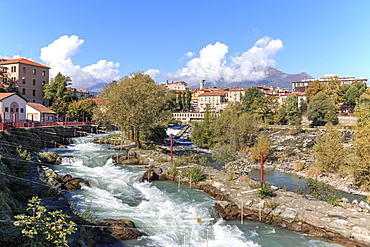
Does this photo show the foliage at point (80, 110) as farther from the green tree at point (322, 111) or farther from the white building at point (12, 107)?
the green tree at point (322, 111)

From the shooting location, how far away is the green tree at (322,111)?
5934cm

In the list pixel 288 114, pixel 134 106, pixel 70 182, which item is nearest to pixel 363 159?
pixel 70 182

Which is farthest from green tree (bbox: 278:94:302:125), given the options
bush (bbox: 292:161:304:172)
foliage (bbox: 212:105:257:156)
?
bush (bbox: 292:161:304:172)

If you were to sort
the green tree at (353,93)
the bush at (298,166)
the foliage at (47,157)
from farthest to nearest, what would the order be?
the green tree at (353,93) < the bush at (298,166) < the foliage at (47,157)

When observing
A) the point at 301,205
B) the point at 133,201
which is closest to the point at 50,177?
the point at 133,201

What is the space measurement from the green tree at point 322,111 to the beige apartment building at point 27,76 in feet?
217

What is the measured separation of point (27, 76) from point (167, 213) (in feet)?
208

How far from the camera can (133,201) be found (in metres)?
16.9

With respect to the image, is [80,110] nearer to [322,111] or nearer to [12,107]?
[12,107]

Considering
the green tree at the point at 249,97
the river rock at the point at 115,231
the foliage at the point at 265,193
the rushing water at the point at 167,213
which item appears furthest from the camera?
the green tree at the point at 249,97

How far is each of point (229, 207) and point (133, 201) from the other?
6142 millimetres

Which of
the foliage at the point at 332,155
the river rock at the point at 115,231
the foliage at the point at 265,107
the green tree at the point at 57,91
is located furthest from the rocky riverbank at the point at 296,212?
the green tree at the point at 57,91

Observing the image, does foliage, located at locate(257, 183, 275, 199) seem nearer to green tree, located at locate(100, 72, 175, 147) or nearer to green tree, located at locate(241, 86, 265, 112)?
green tree, located at locate(100, 72, 175, 147)

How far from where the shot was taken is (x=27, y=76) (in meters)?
63.5
